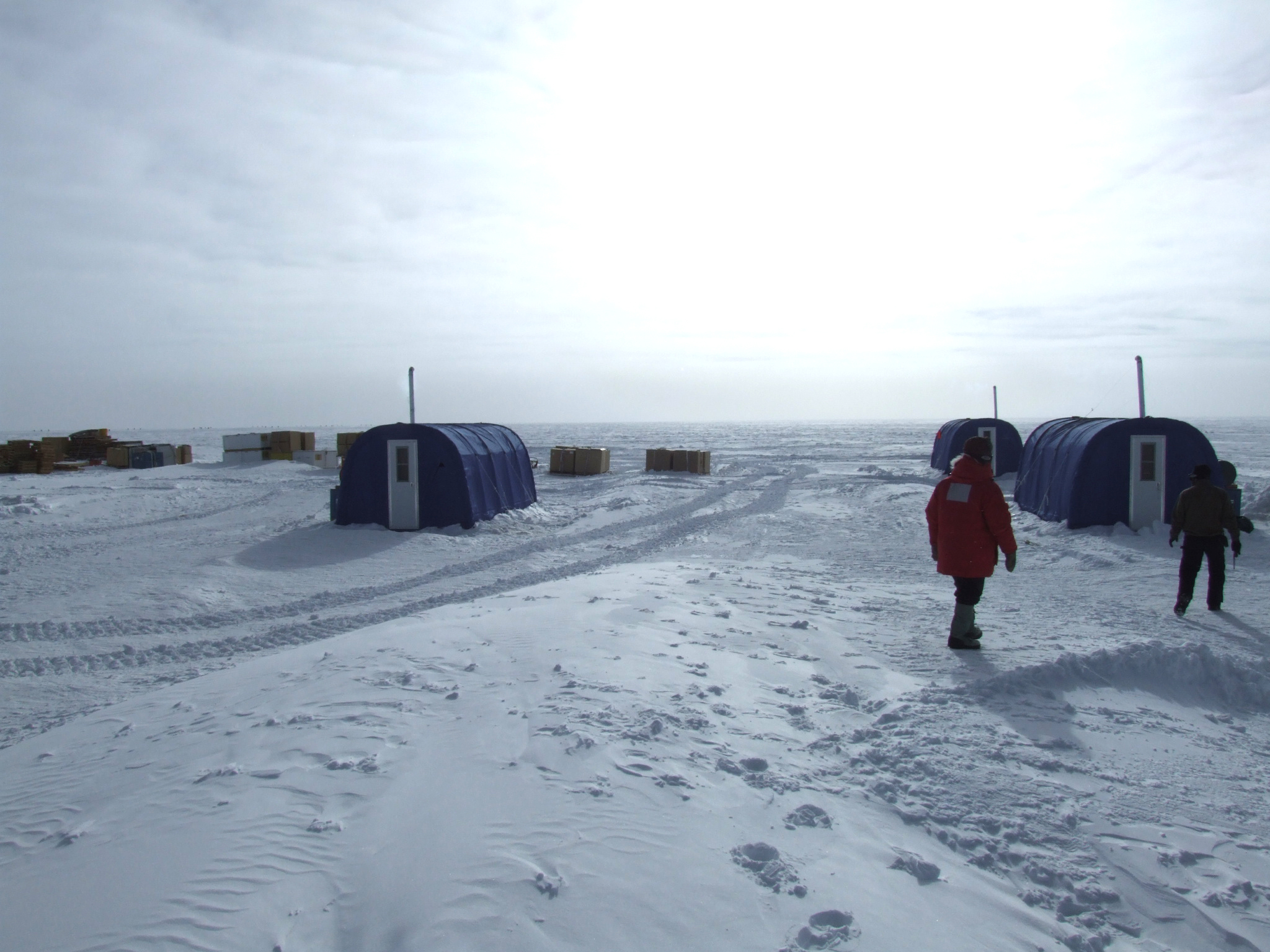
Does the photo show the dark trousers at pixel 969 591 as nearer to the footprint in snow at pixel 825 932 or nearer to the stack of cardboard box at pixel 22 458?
the footprint in snow at pixel 825 932

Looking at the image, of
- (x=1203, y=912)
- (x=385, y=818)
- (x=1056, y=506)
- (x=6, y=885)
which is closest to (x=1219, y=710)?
(x=1203, y=912)

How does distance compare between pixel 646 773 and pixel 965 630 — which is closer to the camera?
pixel 646 773

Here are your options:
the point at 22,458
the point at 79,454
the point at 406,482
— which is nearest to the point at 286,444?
the point at 22,458

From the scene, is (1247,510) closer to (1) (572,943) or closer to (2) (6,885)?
(1) (572,943)

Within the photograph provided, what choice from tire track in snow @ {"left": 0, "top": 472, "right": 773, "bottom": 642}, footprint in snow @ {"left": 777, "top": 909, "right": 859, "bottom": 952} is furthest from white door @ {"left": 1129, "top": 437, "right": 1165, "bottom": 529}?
footprint in snow @ {"left": 777, "top": 909, "right": 859, "bottom": 952}

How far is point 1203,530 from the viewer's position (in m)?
8.68

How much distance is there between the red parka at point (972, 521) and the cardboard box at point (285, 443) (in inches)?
1502

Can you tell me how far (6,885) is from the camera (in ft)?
10.9

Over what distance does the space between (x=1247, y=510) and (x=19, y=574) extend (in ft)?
75.9

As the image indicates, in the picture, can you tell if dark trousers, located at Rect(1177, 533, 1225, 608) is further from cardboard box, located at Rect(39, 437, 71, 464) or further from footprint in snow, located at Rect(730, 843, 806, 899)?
cardboard box, located at Rect(39, 437, 71, 464)

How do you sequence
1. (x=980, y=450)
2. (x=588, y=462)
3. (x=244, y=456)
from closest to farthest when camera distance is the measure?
1. (x=980, y=450)
2. (x=588, y=462)
3. (x=244, y=456)

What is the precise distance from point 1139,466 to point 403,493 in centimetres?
1493

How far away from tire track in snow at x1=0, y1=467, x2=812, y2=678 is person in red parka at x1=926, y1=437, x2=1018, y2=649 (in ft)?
19.7

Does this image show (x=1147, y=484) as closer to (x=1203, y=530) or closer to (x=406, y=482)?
(x=1203, y=530)
